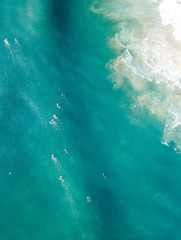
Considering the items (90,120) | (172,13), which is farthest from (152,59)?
(90,120)

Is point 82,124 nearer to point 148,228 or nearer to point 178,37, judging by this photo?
point 148,228

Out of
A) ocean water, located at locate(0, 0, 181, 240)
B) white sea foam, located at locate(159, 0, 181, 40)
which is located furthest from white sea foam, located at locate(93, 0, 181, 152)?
ocean water, located at locate(0, 0, 181, 240)

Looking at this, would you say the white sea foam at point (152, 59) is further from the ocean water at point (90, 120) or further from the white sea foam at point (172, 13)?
the ocean water at point (90, 120)

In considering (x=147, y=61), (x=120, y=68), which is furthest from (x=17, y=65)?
(x=147, y=61)

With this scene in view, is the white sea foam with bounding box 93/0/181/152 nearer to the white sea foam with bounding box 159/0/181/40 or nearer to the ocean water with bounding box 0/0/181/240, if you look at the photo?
the white sea foam with bounding box 159/0/181/40

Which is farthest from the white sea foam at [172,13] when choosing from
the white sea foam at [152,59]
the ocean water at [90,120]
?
the ocean water at [90,120]

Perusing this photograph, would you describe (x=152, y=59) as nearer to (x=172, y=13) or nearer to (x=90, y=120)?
(x=172, y=13)
